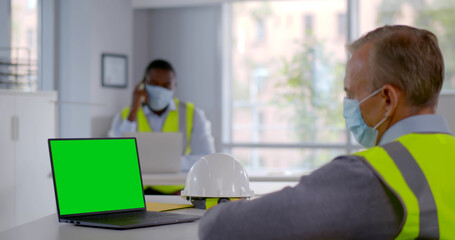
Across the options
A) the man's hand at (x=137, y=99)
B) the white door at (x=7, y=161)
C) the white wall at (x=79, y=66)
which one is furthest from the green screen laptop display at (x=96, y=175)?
the white wall at (x=79, y=66)

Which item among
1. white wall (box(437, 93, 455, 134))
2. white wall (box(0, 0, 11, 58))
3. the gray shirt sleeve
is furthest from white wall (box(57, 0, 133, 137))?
the gray shirt sleeve

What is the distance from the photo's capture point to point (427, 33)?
1.33 metres

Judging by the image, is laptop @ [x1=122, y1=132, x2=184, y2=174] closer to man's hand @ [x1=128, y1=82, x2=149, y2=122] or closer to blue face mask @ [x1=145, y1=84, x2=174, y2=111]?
blue face mask @ [x1=145, y1=84, x2=174, y2=111]

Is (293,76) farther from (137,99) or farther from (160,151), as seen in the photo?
(160,151)

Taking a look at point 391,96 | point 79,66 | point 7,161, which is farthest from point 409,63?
point 79,66

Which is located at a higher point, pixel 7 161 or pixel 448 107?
pixel 448 107

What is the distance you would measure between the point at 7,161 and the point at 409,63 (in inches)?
93.0

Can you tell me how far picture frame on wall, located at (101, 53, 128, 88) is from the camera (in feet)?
19.2

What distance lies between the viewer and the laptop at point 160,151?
3.55 meters

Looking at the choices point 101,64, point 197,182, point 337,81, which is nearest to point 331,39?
point 337,81

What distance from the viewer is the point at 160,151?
143 inches

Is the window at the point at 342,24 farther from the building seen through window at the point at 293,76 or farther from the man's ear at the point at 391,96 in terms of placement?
A: the man's ear at the point at 391,96

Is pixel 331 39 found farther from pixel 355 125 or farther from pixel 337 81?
pixel 355 125

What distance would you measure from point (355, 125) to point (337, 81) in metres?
4.68
